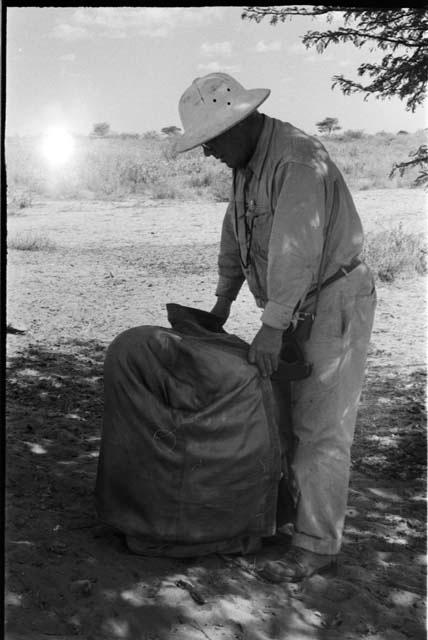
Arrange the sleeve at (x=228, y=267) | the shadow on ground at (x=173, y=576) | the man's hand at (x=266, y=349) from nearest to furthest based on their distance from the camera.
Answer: the shadow on ground at (x=173, y=576) → the man's hand at (x=266, y=349) → the sleeve at (x=228, y=267)

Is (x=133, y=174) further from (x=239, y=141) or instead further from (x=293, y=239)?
(x=293, y=239)

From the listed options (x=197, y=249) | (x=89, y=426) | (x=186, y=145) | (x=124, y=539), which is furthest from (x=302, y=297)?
(x=197, y=249)

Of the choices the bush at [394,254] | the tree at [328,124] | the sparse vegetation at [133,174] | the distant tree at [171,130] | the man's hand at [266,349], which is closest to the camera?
the man's hand at [266,349]

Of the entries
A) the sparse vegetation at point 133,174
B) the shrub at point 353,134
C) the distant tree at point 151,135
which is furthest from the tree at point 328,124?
the distant tree at point 151,135

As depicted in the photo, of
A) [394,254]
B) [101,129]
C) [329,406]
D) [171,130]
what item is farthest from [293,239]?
[101,129]

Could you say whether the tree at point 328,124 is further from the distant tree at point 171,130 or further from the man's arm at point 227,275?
the man's arm at point 227,275

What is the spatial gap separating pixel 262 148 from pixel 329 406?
3.59 ft

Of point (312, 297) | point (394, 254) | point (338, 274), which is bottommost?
point (394, 254)

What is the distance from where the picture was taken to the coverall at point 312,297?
3.43m

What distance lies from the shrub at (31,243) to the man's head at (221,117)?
26.5ft

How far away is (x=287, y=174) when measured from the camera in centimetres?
343

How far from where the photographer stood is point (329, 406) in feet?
12.0

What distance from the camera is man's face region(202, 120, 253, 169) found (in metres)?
3.53

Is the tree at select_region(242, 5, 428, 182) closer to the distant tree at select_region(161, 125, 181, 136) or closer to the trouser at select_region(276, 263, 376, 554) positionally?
the trouser at select_region(276, 263, 376, 554)
